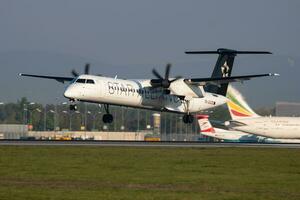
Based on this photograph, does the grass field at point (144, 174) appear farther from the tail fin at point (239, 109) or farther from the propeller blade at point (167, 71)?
the tail fin at point (239, 109)

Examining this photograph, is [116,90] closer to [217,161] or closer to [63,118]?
[217,161]

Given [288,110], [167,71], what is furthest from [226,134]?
[167,71]

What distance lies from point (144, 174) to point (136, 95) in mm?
30748

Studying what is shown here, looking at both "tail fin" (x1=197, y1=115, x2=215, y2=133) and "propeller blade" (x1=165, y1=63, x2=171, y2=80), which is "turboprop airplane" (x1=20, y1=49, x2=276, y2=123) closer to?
"propeller blade" (x1=165, y1=63, x2=171, y2=80)

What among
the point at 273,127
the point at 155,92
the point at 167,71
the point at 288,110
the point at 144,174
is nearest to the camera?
the point at 144,174

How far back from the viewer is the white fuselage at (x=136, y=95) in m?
58.1

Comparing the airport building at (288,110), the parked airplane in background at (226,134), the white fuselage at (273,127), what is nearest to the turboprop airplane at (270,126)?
the white fuselage at (273,127)

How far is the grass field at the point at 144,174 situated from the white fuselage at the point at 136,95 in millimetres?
12052

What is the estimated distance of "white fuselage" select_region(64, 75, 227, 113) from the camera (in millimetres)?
58062

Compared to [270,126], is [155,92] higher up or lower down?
higher up

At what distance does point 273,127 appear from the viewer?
8562 centimetres

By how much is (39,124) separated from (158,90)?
3740 inches

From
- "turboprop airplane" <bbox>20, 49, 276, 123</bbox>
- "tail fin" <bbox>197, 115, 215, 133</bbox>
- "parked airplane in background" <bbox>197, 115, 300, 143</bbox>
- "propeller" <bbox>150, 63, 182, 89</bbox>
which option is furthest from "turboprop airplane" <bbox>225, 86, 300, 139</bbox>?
"propeller" <bbox>150, 63, 182, 89</bbox>

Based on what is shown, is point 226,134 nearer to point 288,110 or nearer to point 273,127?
point 273,127
